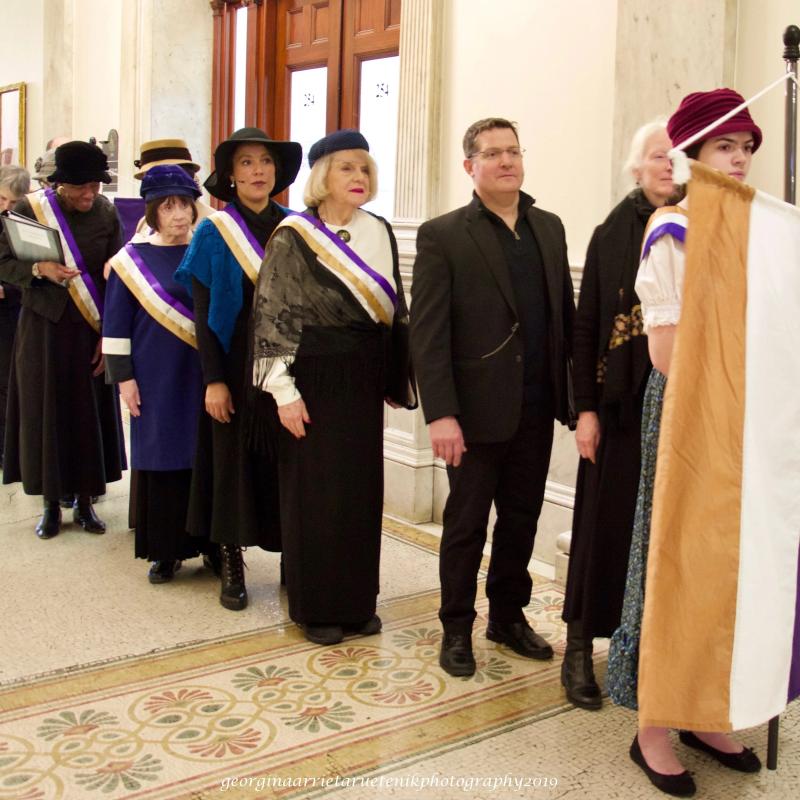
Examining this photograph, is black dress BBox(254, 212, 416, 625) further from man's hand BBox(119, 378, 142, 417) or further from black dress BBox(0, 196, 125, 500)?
black dress BBox(0, 196, 125, 500)

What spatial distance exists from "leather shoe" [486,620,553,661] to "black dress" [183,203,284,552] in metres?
0.78

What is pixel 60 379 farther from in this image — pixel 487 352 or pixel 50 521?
pixel 487 352

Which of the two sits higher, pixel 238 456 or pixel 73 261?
pixel 73 261

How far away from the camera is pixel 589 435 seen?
8.91 ft

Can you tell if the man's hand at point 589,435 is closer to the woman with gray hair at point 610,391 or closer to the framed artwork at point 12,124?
the woman with gray hair at point 610,391

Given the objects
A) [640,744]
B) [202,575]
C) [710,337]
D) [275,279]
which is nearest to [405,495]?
[202,575]

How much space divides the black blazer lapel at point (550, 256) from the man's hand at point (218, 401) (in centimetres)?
109

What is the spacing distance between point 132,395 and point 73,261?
88 cm

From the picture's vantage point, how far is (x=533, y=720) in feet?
8.98

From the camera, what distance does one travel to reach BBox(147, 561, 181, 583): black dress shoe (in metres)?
3.80

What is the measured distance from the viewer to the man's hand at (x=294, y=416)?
3115 millimetres

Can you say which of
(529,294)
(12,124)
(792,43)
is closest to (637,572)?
(529,294)

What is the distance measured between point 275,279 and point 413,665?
3.80 feet

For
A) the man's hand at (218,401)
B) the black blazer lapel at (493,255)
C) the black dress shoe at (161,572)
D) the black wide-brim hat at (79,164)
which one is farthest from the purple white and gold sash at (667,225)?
the black wide-brim hat at (79,164)
